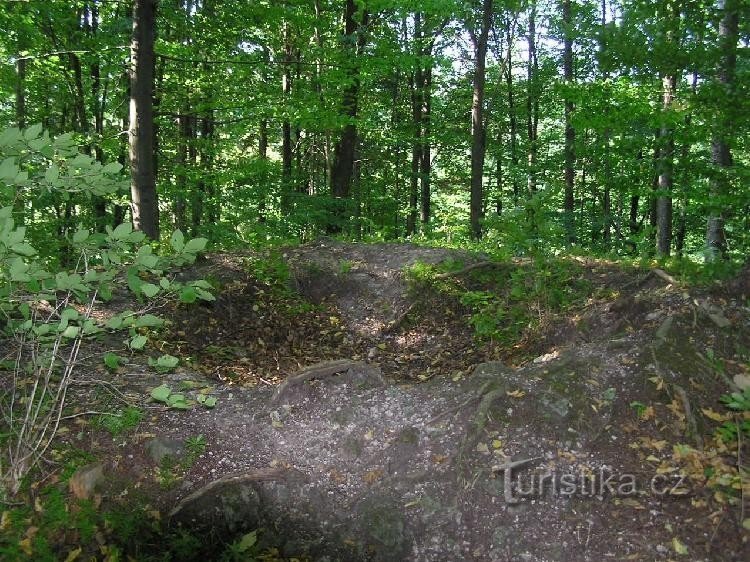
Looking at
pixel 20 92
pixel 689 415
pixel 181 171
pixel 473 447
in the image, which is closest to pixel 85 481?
pixel 473 447

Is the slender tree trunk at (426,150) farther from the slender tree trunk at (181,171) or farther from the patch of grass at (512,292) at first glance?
the patch of grass at (512,292)

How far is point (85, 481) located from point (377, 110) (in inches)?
617

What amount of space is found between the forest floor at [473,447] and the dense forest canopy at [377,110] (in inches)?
58.3

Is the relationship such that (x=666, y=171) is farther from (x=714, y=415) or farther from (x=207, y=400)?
(x=207, y=400)

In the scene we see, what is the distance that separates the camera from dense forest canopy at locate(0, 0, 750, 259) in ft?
16.9

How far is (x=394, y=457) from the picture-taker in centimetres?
387

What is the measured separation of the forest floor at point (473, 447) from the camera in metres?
3.24

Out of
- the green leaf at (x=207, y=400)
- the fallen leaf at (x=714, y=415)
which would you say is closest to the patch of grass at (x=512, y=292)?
the fallen leaf at (x=714, y=415)

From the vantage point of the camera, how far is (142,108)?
6.88 meters

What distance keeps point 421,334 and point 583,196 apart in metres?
16.7

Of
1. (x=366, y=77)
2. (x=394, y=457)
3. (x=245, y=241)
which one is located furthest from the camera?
(x=245, y=241)

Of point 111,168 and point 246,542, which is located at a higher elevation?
point 111,168

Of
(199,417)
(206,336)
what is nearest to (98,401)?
(199,417)

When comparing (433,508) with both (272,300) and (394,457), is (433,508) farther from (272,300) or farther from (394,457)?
(272,300)
